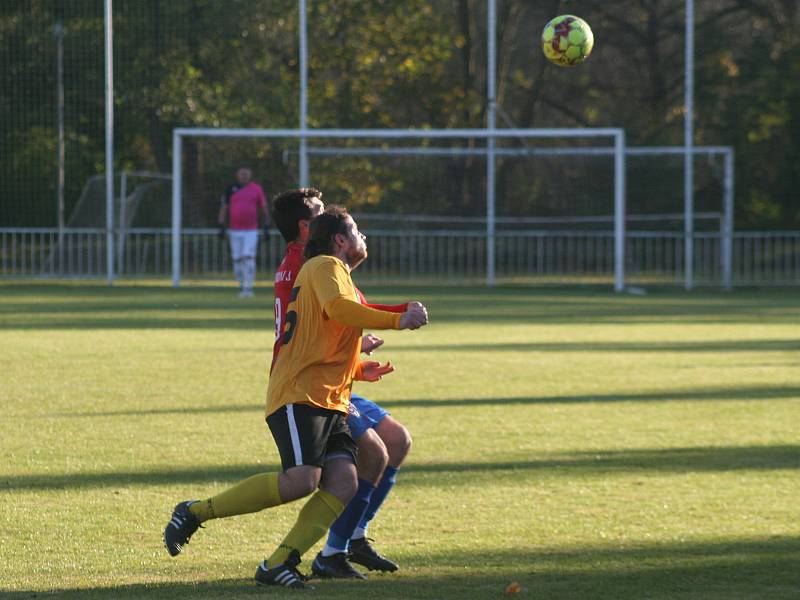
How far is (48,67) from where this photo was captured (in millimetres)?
30750

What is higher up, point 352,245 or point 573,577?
point 352,245

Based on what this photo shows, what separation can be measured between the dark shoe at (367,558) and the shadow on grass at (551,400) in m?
4.73

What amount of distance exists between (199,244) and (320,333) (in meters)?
23.4

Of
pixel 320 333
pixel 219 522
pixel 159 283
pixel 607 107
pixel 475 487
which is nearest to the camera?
pixel 320 333

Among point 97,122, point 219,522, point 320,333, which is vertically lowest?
point 219,522

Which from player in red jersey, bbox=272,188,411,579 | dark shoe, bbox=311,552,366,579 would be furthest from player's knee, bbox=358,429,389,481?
dark shoe, bbox=311,552,366,579

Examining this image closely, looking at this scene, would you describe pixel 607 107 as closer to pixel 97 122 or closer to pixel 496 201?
pixel 496 201

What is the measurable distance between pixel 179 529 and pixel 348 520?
67 cm

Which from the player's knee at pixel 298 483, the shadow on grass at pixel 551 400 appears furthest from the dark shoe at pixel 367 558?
the shadow on grass at pixel 551 400

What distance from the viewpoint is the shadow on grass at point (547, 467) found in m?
7.94

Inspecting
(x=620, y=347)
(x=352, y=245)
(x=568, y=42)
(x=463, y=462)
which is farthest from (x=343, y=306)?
(x=620, y=347)

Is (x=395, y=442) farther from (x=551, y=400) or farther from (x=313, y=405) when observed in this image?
(x=551, y=400)

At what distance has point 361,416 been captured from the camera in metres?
6.09

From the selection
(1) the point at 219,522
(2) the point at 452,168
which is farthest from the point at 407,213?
(1) the point at 219,522
